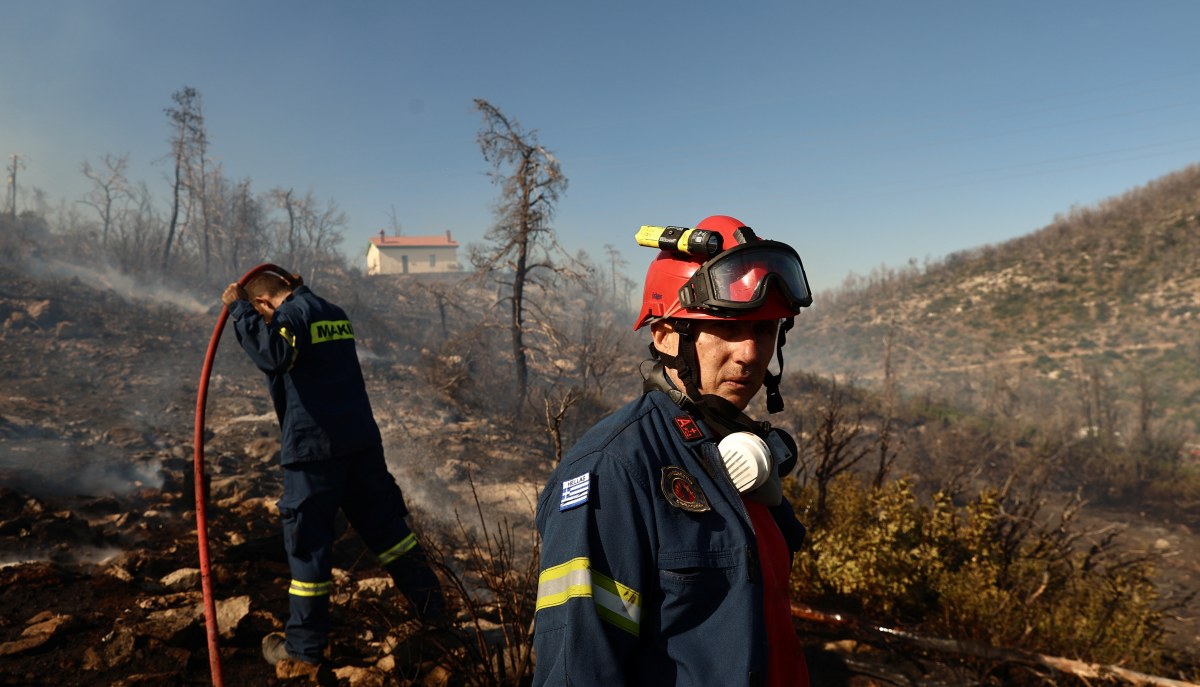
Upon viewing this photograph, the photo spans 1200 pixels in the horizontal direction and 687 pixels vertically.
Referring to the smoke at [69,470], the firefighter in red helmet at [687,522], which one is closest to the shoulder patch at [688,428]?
the firefighter in red helmet at [687,522]

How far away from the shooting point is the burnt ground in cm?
318

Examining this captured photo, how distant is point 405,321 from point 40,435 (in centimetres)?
1982

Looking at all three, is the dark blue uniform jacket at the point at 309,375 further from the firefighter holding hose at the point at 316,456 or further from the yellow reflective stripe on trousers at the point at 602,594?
the yellow reflective stripe on trousers at the point at 602,594

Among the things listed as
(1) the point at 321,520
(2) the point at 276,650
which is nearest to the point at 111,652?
(2) the point at 276,650

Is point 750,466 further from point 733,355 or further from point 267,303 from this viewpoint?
point 267,303

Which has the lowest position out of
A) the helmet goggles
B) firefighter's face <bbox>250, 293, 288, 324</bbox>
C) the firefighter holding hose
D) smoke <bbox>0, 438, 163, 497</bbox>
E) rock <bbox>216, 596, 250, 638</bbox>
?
rock <bbox>216, 596, 250, 638</bbox>

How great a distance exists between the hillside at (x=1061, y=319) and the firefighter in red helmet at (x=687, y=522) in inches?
784

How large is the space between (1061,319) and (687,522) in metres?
37.9

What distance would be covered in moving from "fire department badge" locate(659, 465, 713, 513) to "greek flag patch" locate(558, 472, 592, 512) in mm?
163

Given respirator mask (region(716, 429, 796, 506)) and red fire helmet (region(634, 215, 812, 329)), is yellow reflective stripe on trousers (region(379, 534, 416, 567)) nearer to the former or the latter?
red fire helmet (region(634, 215, 812, 329))

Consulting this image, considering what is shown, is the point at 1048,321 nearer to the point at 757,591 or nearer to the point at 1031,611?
the point at 1031,611

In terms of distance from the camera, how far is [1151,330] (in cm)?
2703

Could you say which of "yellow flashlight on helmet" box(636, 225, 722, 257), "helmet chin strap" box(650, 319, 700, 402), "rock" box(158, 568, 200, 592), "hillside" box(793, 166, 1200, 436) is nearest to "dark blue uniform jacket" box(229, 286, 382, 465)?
"rock" box(158, 568, 200, 592)

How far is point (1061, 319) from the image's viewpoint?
31031 mm
